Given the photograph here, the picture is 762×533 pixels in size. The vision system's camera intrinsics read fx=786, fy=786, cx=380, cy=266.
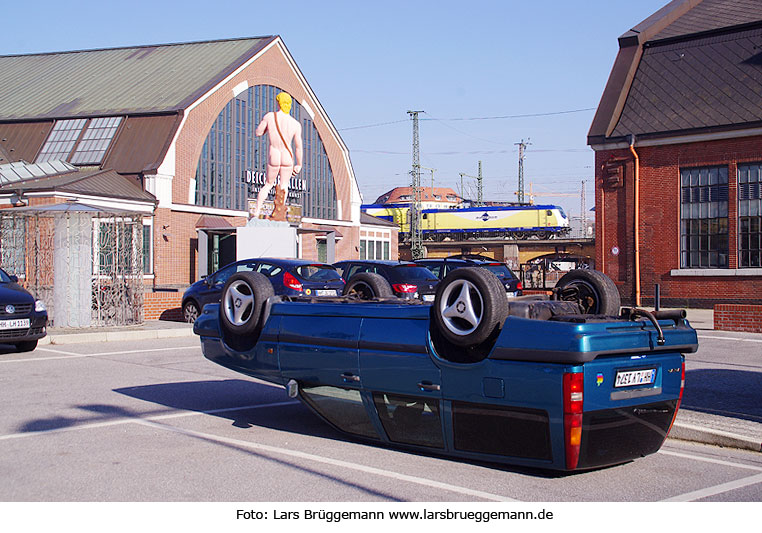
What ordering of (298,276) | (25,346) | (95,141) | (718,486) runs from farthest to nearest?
(95,141), (298,276), (25,346), (718,486)

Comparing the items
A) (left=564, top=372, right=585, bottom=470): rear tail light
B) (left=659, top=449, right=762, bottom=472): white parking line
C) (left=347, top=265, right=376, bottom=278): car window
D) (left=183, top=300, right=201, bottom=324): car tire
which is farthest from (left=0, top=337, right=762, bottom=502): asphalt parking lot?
(left=183, top=300, right=201, bottom=324): car tire

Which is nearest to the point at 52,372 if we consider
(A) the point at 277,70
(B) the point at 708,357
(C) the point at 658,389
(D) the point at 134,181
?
(C) the point at 658,389

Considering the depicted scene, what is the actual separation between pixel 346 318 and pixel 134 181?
95.3ft

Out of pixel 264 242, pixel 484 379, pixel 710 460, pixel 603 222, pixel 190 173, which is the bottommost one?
pixel 710 460

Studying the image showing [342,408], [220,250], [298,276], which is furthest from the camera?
[220,250]

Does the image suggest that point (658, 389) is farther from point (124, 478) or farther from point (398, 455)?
point (124, 478)

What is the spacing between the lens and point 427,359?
5.76m

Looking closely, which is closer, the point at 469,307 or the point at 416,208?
the point at 469,307

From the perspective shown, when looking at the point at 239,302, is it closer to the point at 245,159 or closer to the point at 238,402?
the point at 238,402

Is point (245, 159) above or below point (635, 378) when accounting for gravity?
above

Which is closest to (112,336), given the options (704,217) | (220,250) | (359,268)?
(359,268)

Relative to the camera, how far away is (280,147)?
32969 mm

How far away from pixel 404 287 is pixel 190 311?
5.85 metres

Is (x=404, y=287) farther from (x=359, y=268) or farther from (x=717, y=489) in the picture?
(x=717, y=489)
